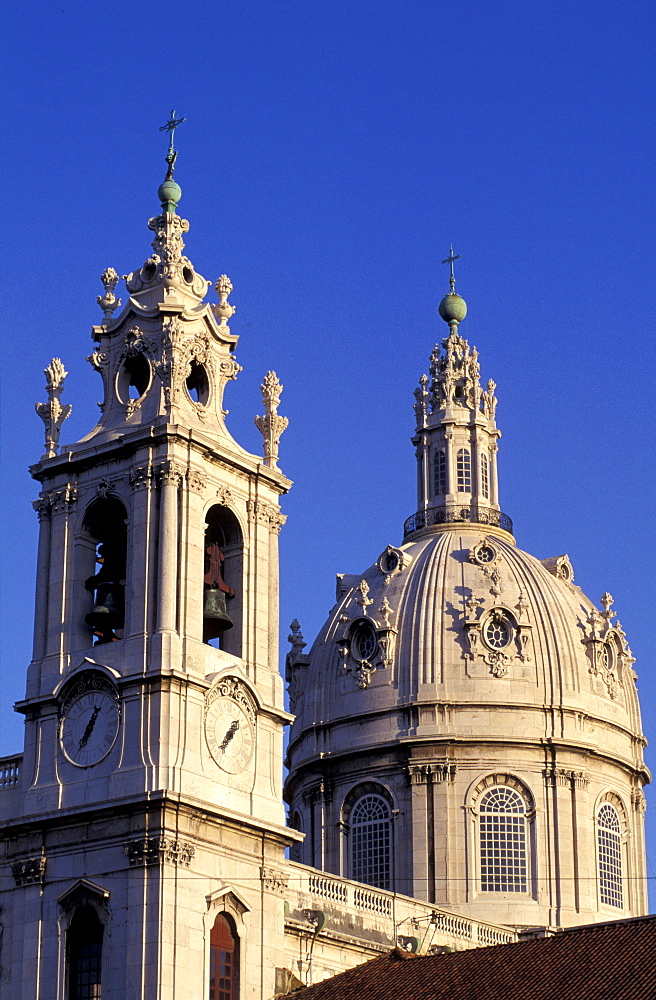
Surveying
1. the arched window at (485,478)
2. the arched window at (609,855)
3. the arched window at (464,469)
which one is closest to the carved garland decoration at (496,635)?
the arched window at (609,855)

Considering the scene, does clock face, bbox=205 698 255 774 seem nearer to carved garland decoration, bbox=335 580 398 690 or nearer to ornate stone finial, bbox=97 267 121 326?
ornate stone finial, bbox=97 267 121 326

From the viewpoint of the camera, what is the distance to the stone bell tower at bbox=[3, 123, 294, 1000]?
164 ft

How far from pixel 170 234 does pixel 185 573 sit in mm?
9726

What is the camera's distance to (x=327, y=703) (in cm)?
8312

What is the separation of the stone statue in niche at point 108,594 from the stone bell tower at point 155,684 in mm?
57

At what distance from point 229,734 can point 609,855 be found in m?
32.8

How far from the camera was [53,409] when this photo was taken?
55.8 meters

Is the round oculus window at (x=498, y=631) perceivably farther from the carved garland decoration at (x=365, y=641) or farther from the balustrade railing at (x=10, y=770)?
the balustrade railing at (x=10, y=770)

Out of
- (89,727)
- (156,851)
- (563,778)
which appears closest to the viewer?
(156,851)

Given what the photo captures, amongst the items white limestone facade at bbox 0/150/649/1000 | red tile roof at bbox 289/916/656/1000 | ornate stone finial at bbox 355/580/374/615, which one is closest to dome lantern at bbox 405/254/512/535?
ornate stone finial at bbox 355/580/374/615

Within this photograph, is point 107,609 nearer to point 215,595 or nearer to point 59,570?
point 59,570

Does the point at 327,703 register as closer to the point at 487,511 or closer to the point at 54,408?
the point at 487,511

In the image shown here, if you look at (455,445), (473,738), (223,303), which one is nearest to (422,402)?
(455,445)

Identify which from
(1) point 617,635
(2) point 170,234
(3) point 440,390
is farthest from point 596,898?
(2) point 170,234
